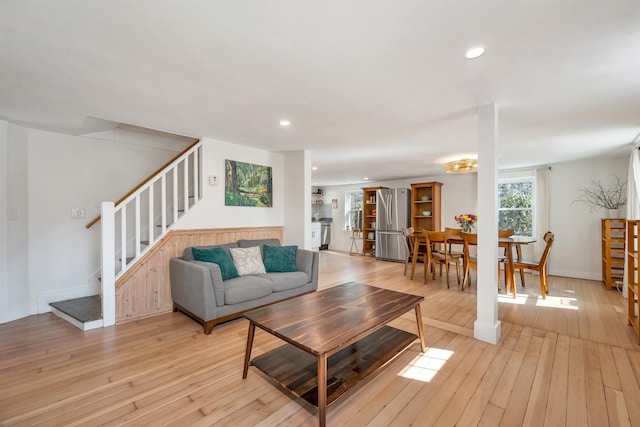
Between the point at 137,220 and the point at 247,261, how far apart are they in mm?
1369

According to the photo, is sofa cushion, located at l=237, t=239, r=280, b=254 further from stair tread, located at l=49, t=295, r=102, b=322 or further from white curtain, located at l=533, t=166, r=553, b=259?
white curtain, located at l=533, t=166, r=553, b=259

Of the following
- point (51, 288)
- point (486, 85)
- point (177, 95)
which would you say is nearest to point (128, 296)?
point (51, 288)

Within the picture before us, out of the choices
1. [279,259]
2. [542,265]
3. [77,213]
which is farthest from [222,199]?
[542,265]

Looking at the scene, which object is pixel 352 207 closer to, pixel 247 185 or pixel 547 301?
pixel 247 185

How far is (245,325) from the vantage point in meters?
3.01

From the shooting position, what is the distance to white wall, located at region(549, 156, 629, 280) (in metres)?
5.04

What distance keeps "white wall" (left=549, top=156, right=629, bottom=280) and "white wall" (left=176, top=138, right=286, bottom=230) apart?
18.0 ft

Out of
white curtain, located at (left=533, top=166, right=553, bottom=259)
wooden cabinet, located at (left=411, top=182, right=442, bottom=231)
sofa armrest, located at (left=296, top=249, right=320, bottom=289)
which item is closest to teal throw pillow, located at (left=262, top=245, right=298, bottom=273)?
sofa armrest, located at (left=296, top=249, right=320, bottom=289)

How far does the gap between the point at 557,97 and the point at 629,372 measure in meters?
2.28

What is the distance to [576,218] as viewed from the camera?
5.28 metres

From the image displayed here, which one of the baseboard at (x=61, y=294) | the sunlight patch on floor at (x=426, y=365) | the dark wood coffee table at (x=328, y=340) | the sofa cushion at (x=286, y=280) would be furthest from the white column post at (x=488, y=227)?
the baseboard at (x=61, y=294)

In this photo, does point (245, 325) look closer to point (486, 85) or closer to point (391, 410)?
point (391, 410)

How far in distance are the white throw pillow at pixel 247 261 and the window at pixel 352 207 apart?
5660 millimetres

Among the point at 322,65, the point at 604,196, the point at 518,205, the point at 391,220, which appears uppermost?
the point at 322,65
